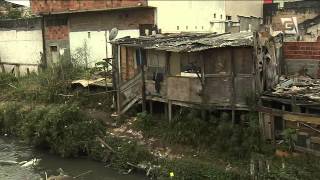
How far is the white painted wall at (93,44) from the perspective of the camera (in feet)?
65.8

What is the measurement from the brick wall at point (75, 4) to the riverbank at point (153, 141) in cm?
408

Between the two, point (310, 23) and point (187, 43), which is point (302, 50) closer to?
point (187, 43)

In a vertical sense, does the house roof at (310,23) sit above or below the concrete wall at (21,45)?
above

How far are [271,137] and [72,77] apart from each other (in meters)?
9.74

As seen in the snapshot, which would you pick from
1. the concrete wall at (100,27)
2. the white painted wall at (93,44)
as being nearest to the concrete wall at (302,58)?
the concrete wall at (100,27)

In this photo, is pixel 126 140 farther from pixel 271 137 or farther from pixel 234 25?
pixel 234 25

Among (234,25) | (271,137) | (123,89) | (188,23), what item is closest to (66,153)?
(123,89)

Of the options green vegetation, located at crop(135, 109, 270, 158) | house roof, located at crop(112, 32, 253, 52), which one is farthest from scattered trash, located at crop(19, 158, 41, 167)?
house roof, located at crop(112, 32, 253, 52)

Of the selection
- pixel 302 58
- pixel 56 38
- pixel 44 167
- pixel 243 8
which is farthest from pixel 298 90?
pixel 243 8

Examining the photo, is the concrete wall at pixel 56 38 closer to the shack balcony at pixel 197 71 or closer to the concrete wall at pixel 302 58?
the shack balcony at pixel 197 71

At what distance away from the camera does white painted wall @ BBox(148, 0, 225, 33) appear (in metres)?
18.8

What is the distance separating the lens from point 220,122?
12.2m

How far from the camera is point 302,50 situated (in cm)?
1499

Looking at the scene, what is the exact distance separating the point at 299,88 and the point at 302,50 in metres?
3.04
